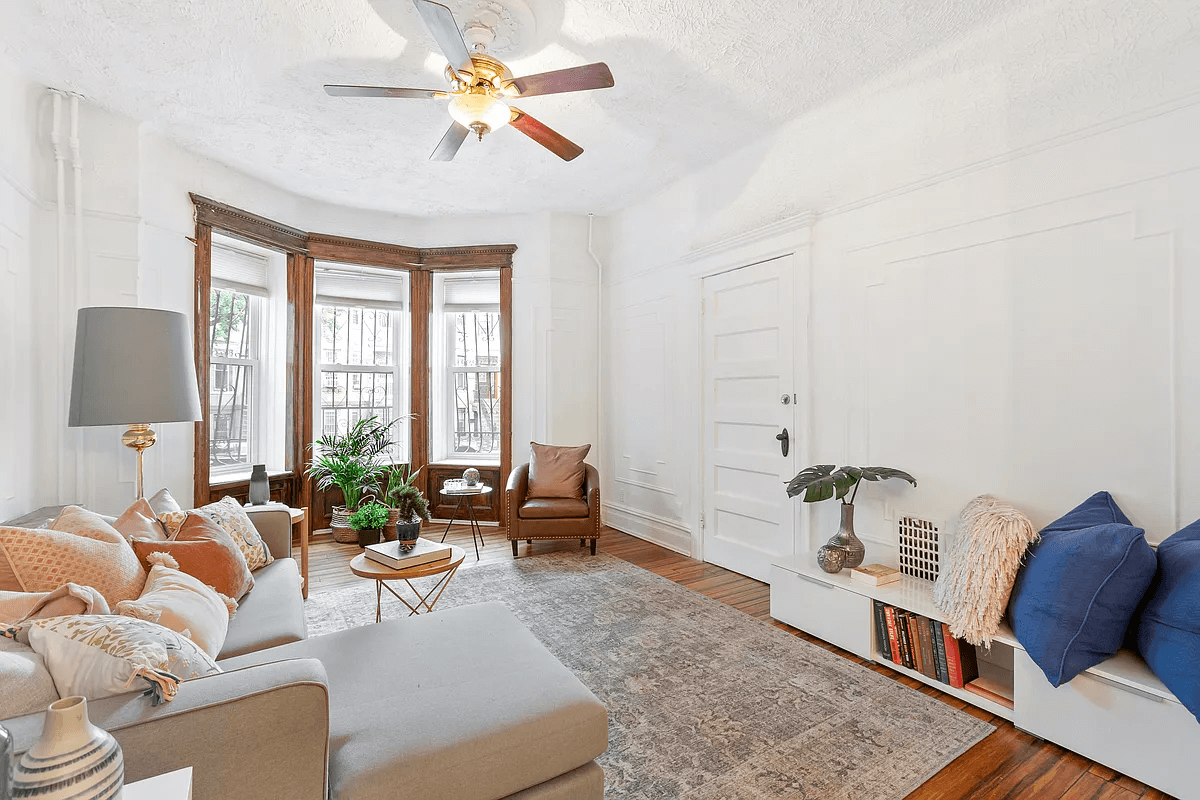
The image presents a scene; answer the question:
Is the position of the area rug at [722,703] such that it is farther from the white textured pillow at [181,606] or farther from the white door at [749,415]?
the white textured pillow at [181,606]

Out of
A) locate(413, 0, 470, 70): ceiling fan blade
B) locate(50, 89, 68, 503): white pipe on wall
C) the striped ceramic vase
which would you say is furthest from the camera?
locate(50, 89, 68, 503): white pipe on wall

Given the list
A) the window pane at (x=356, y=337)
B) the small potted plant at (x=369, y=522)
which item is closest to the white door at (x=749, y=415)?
the small potted plant at (x=369, y=522)

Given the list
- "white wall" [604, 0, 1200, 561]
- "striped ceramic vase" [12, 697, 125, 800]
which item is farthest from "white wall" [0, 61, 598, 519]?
"white wall" [604, 0, 1200, 561]

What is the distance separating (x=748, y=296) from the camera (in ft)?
13.0

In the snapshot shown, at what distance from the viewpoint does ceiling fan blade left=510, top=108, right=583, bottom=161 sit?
2.72 meters

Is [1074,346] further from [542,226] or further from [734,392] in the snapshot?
[542,226]

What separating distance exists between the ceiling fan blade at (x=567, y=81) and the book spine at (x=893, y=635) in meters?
2.57

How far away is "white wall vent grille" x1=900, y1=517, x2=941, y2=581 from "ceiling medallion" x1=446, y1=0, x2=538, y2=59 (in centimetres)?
302

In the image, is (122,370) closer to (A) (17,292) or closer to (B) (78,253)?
(A) (17,292)

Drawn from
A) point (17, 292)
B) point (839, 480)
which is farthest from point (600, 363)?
point (17, 292)

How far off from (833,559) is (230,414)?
15.2ft

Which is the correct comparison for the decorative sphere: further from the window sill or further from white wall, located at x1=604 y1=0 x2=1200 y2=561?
the window sill

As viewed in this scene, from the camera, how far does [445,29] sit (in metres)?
2.07

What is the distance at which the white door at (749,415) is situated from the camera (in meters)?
3.69
